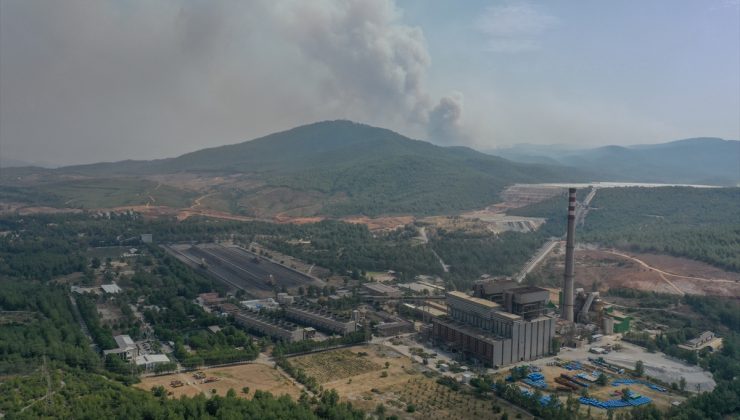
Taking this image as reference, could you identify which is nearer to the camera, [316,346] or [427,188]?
[316,346]

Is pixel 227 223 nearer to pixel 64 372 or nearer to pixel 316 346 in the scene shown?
pixel 316 346

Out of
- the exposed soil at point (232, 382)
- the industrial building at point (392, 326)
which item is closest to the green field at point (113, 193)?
the industrial building at point (392, 326)

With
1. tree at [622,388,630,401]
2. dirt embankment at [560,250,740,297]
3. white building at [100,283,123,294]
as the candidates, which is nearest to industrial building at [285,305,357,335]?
white building at [100,283,123,294]

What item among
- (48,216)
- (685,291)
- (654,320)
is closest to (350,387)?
(654,320)

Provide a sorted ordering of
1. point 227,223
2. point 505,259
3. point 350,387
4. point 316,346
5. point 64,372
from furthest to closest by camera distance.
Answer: point 227,223
point 505,259
point 316,346
point 350,387
point 64,372

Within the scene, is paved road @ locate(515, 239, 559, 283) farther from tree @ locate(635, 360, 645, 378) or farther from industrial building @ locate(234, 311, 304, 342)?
industrial building @ locate(234, 311, 304, 342)

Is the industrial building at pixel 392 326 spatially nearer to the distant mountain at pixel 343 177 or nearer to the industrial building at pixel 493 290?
the industrial building at pixel 493 290
